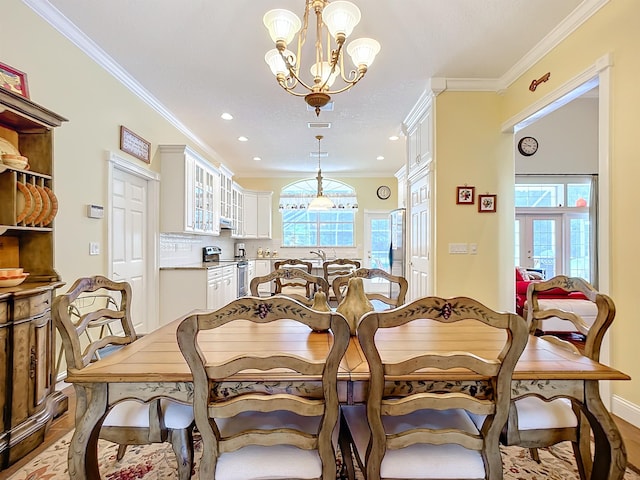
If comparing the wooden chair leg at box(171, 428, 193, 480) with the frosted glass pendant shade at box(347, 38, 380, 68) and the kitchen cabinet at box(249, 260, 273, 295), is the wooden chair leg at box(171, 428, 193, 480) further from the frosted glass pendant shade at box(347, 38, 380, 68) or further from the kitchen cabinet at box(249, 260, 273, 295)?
the kitchen cabinet at box(249, 260, 273, 295)

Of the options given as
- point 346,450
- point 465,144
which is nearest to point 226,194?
point 465,144

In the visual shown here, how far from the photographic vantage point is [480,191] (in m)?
3.79

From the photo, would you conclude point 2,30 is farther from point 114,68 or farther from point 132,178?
point 132,178

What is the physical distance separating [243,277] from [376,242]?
3383mm

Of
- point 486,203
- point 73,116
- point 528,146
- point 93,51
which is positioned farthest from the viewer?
point 528,146

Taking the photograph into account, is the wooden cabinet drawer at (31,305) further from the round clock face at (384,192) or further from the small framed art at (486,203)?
the round clock face at (384,192)

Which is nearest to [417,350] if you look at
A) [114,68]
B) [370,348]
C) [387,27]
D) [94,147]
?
[370,348]

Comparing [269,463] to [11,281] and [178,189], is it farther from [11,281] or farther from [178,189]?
[178,189]

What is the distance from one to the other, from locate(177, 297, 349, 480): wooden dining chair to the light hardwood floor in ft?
4.79

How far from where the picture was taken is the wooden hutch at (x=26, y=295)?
1.83m

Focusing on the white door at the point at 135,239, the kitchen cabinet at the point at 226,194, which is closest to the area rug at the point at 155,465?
the white door at the point at 135,239

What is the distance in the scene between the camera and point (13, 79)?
87.3 inches

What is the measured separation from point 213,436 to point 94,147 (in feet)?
9.93

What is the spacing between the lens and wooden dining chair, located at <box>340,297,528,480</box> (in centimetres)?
103
